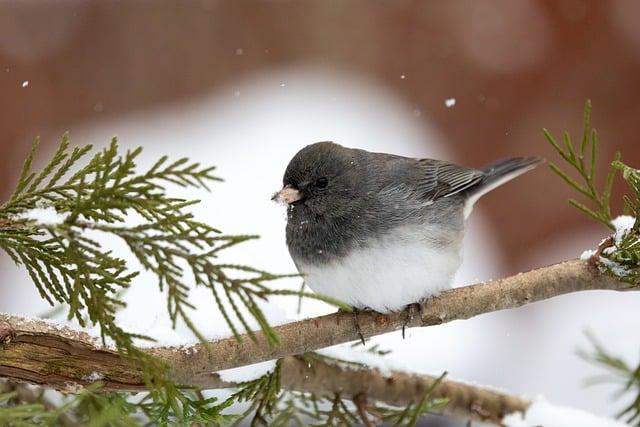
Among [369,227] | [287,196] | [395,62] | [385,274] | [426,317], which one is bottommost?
[426,317]

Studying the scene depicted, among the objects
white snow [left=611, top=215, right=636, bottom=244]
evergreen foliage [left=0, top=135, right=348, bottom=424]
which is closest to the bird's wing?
white snow [left=611, top=215, right=636, bottom=244]

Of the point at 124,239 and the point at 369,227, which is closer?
the point at 124,239

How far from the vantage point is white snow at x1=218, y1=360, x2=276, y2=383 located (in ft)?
5.44

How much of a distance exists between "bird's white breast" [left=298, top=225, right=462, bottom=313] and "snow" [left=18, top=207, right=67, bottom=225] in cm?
76

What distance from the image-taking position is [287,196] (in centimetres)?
212

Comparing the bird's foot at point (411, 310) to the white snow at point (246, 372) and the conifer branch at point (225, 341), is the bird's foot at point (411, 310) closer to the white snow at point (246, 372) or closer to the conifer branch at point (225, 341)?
the conifer branch at point (225, 341)

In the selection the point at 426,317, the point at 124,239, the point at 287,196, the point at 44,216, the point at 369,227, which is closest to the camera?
the point at 124,239

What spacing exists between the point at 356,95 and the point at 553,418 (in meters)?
2.78

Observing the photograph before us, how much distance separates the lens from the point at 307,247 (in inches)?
79.4

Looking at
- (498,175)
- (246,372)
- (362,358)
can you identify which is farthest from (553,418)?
(498,175)

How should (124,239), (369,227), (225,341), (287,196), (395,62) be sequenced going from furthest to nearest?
(395,62) < (287,196) < (369,227) < (225,341) < (124,239)

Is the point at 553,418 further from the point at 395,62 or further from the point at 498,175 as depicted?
the point at 395,62

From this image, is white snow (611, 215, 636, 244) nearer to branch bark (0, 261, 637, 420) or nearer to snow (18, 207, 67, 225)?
branch bark (0, 261, 637, 420)

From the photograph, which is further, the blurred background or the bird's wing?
the blurred background
